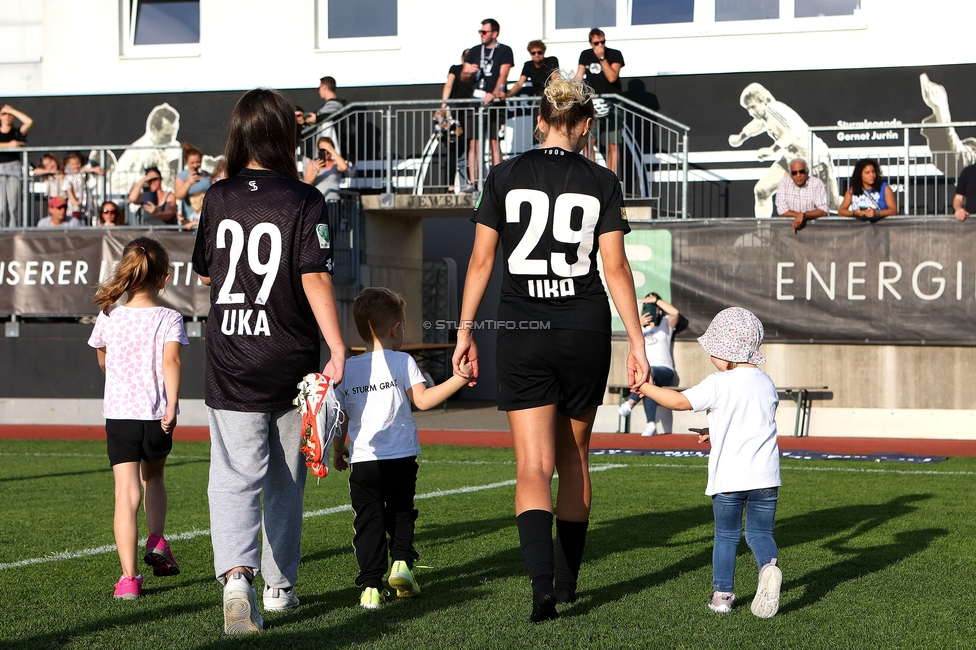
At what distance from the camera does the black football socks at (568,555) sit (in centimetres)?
488

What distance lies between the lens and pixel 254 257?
4469 mm

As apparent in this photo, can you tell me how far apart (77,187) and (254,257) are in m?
13.1

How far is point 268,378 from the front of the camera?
176 inches

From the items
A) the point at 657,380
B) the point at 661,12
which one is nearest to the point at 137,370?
the point at 657,380

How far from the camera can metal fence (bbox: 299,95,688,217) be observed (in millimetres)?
15422

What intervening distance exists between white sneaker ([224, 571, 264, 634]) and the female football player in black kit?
3.43 feet

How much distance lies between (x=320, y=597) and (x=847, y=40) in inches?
556

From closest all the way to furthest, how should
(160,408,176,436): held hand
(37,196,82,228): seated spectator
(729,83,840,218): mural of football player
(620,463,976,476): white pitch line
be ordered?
(160,408,176,436): held hand → (620,463,976,476): white pitch line → (37,196,82,228): seated spectator → (729,83,840,218): mural of football player

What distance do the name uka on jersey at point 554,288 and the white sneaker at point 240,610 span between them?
1586 mm

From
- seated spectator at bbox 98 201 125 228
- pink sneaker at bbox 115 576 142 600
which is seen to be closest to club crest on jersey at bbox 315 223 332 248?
pink sneaker at bbox 115 576 142 600

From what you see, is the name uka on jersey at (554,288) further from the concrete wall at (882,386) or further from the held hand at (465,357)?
the concrete wall at (882,386)

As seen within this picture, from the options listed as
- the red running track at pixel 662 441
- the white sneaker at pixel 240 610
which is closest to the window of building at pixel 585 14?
the red running track at pixel 662 441

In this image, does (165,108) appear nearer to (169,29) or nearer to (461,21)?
(169,29)

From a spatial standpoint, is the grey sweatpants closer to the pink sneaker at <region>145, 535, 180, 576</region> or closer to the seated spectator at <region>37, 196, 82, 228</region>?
the pink sneaker at <region>145, 535, 180, 576</region>
